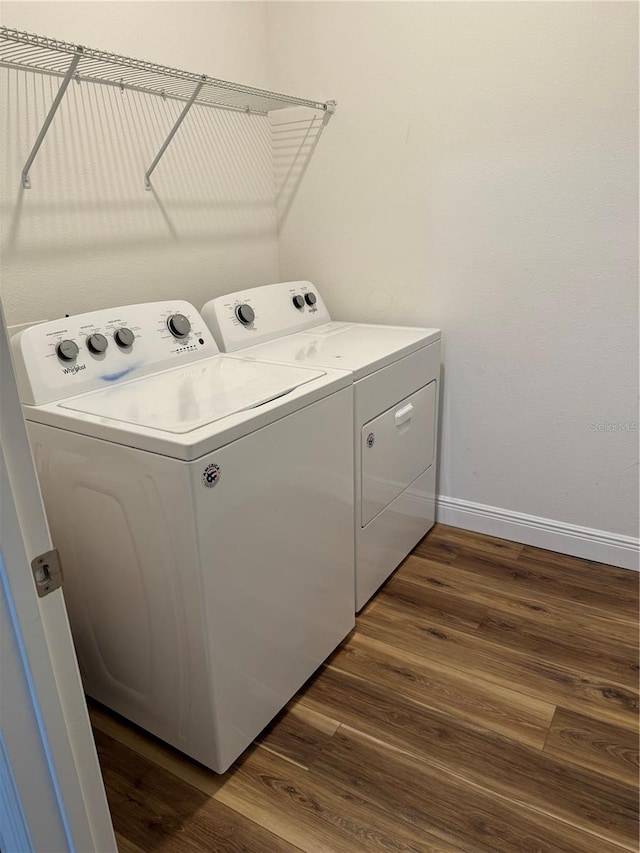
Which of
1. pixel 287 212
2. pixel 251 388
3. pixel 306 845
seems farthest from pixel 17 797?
pixel 287 212

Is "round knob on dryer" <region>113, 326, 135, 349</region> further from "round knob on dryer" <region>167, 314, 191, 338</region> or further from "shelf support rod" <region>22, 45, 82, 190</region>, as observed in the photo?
"shelf support rod" <region>22, 45, 82, 190</region>

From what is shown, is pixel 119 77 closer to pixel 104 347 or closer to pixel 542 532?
pixel 104 347

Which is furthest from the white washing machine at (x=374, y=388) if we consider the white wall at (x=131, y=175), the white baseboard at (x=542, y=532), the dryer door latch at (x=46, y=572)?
the dryer door latch at (x=46, y=572)

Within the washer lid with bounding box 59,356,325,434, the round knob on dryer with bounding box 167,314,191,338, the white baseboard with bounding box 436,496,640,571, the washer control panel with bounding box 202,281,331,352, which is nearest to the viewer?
the washer lid with bounding box 59,356,325,434

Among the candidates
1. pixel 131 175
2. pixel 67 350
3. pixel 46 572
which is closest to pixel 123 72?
pixel 131 175

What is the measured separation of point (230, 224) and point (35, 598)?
1.80 m

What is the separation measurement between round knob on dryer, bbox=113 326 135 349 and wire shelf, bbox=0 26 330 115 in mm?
626

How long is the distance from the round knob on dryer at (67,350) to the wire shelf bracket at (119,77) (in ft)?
1.52

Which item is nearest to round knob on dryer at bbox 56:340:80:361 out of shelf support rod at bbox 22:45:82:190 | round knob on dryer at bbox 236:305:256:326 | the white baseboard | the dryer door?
shelf support rod at bbox 22:45:82:190

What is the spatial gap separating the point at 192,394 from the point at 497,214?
4.02 feet

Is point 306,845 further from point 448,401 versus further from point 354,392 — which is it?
point 448,401

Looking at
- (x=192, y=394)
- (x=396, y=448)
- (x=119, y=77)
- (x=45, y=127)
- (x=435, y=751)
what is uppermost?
(x=119, y=77)

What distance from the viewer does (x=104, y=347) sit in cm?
153

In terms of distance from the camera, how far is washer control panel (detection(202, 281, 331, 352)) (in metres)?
1.89
